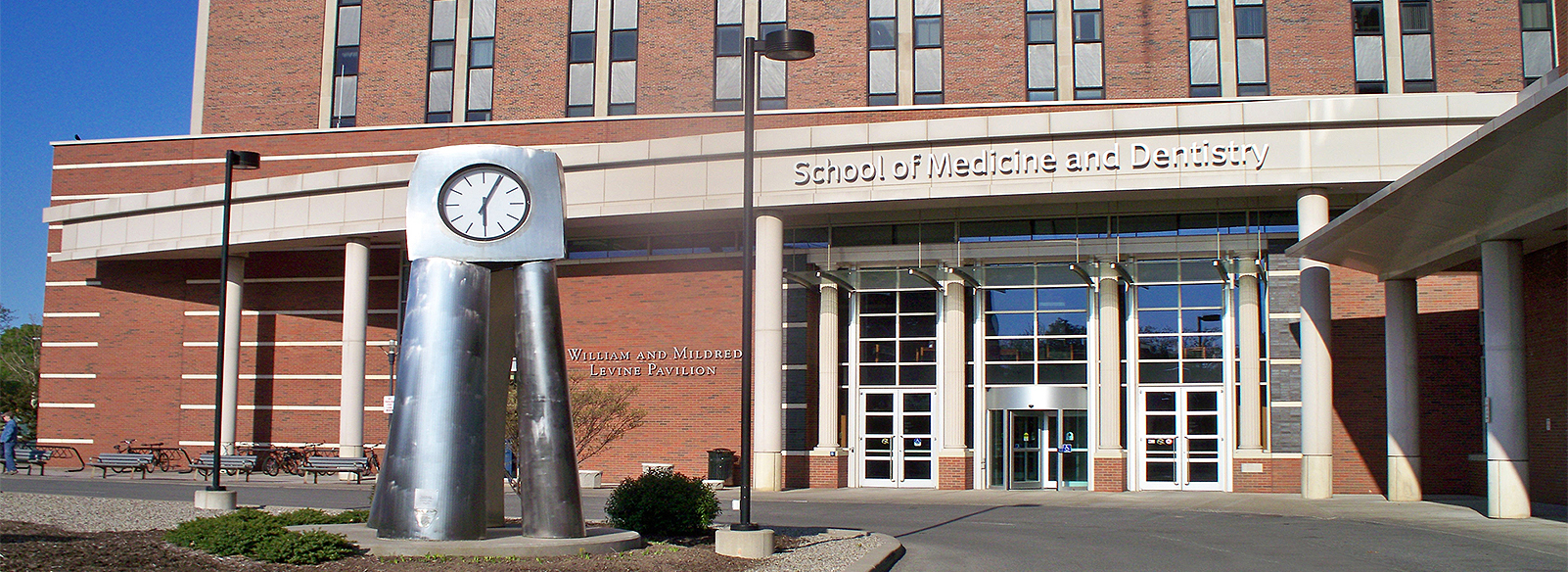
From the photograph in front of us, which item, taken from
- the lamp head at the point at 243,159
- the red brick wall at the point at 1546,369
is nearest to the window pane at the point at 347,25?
the lamp head at the point at 243,159

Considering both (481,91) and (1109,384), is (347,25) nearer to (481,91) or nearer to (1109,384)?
(481,91)

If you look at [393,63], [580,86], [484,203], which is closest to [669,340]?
[580,86]

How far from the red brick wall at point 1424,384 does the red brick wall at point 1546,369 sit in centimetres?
274

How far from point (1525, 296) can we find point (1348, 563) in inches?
479

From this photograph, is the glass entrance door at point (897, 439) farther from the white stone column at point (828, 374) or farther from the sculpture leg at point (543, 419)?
the sculpture leg at point (543, 419)

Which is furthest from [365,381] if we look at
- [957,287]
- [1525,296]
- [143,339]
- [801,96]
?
[1525,296]

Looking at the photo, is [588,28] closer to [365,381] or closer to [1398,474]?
[365,381]

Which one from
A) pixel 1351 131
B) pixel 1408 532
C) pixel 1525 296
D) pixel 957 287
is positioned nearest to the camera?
pixel 1408 532

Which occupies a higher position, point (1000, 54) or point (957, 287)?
point (1000, 54)

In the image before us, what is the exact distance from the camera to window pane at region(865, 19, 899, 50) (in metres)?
33.7

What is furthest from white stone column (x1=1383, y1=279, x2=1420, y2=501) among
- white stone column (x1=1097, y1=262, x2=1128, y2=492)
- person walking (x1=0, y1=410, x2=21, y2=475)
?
person walking (x1=0, y1=410, x2=21, y2=475)

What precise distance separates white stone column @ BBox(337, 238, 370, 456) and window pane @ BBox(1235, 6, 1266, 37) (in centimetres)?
2376

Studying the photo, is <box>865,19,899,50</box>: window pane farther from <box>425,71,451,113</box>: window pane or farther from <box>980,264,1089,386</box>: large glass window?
<box>425,71,451,113</box>: window pane

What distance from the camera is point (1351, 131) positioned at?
79.6 feet
